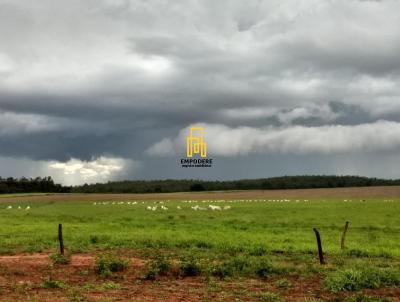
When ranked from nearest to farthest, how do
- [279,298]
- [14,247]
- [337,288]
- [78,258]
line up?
[279,298] → [337,288] → [78,258] → [14,247]

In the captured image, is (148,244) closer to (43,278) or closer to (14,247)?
(14,247)

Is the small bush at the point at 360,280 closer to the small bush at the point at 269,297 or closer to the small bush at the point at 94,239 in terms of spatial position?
the small bush at the point at 269,297

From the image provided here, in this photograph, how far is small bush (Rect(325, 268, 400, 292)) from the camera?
1567 cm

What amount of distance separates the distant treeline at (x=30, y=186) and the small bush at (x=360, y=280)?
16690 centimetres

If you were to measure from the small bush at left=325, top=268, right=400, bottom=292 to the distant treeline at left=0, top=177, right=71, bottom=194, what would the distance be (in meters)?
167

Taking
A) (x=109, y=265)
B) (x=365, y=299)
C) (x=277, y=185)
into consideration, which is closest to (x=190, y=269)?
(x=109, y=265)

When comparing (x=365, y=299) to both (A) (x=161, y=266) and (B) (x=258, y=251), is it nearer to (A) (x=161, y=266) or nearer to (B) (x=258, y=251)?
(A) (x=161, y=266)

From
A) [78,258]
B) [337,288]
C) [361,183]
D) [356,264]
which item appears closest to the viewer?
[337,288]

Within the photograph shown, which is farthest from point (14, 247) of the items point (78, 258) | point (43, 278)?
point (43, 278)

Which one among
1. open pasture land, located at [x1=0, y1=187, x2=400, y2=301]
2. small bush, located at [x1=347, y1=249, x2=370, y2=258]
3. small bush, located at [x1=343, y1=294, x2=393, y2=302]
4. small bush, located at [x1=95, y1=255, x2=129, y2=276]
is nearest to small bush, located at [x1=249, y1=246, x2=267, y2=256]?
open pasture land, located at [x1=0, y1=187, x2=400, y2=301]

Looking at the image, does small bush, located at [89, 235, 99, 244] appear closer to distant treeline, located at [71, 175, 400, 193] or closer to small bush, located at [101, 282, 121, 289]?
small bush, located at [101, 282, 121, 289]

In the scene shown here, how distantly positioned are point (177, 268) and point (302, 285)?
4.57 meters

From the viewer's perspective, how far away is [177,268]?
18.3 metres

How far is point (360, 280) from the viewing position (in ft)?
52.6
